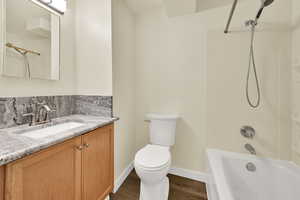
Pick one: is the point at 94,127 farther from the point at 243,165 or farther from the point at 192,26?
the point at 192,26

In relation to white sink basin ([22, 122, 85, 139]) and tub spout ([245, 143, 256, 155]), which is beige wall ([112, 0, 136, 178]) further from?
tub spout ([245, 143, 256, 155])

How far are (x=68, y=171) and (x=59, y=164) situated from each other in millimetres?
103

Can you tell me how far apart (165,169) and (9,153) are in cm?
109

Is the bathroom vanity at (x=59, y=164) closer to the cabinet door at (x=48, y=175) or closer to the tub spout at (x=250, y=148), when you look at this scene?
the cabinet door at (x=48, y=175)

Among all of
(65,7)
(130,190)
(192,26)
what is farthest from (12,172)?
(192,26)

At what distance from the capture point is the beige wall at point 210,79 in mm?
1390

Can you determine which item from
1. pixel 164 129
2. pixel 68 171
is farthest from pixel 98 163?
pixel 164 129

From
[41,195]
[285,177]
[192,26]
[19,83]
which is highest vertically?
[192,26]

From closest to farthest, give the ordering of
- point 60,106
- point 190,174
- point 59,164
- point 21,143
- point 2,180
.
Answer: point 2,180 → point 21,143 → point 59,164 → point 60,106 → point 190,174

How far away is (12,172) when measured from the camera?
610 mm

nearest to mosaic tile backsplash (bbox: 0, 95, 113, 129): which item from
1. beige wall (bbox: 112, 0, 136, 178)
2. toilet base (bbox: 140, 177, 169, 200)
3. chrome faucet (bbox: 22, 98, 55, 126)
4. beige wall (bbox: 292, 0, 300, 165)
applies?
chrome faucet (bbox: 22, 98, 55, 126)

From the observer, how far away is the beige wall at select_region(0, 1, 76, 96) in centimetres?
115

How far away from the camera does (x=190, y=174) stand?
177 centimetres

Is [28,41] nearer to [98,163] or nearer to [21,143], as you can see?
[21,143]
